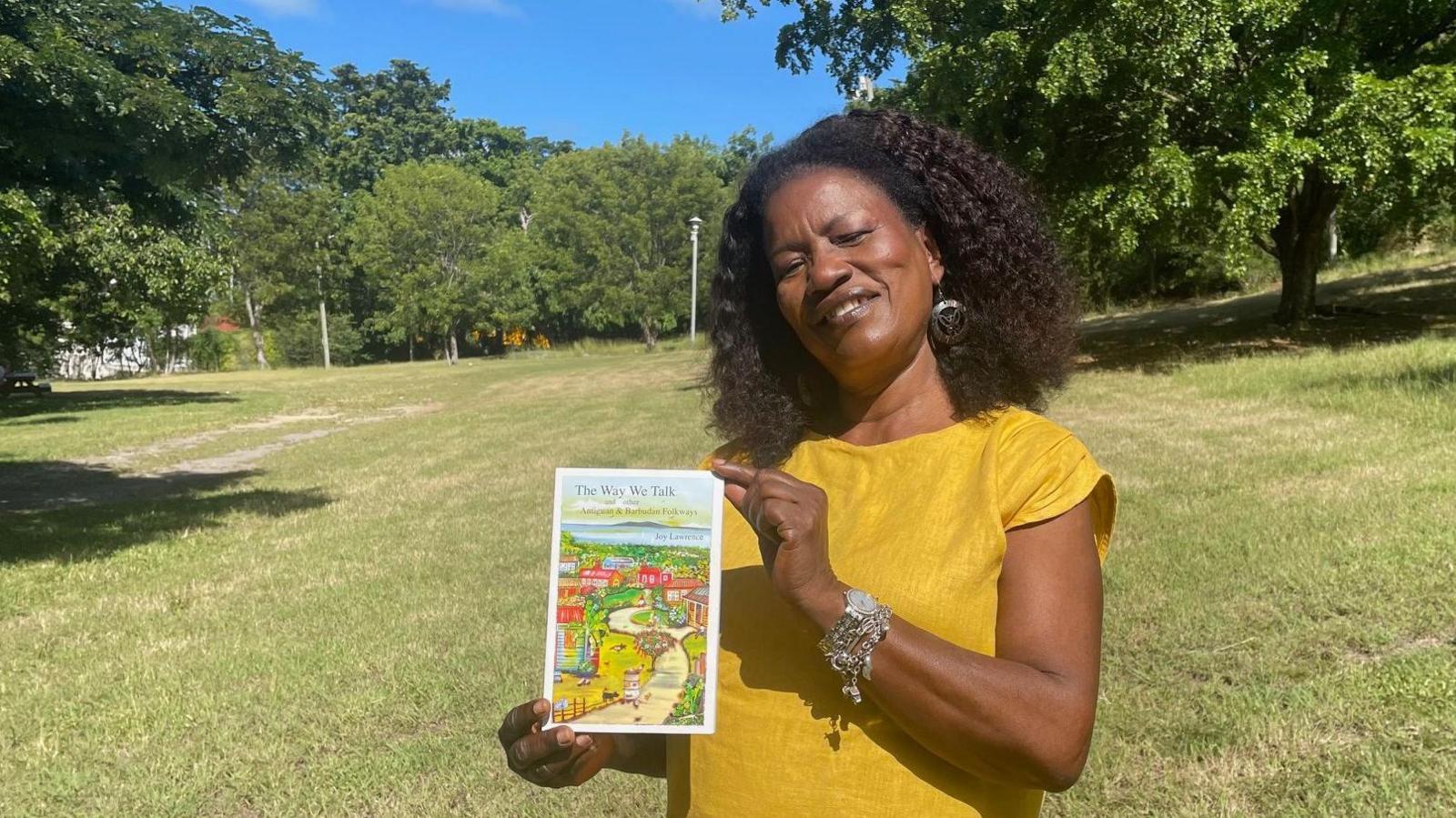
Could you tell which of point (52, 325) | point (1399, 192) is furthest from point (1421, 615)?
point (52, 325)

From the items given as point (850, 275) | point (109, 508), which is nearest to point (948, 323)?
point (850, 275)

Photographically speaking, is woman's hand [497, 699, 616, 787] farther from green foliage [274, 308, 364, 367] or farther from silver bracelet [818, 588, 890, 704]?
green foliage [274, 308, 364, 367]

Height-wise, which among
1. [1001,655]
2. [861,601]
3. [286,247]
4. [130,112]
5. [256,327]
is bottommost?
[1001,655]

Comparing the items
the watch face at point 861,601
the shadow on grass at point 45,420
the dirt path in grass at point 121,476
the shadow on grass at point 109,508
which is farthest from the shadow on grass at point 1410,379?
the shadow on grass at point 45,420

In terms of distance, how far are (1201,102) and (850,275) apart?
17.7 meters

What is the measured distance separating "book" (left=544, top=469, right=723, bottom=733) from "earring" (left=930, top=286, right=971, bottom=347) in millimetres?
586

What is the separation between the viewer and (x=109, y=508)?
1095 cm

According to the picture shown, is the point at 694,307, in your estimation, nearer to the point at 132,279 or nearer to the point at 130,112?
the point at 132,279

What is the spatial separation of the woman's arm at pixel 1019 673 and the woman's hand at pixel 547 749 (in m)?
0.50

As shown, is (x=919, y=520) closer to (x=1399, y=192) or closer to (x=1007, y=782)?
(x=1007, y=782)

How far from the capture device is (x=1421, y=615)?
4602 millimetres

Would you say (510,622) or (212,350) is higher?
(212,350)

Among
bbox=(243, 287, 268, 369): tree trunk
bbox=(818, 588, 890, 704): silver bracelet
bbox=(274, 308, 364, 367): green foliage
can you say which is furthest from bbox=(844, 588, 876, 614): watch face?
bbox=(274, 308, 364, 367): green foliage

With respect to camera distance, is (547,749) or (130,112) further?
(130,112)
